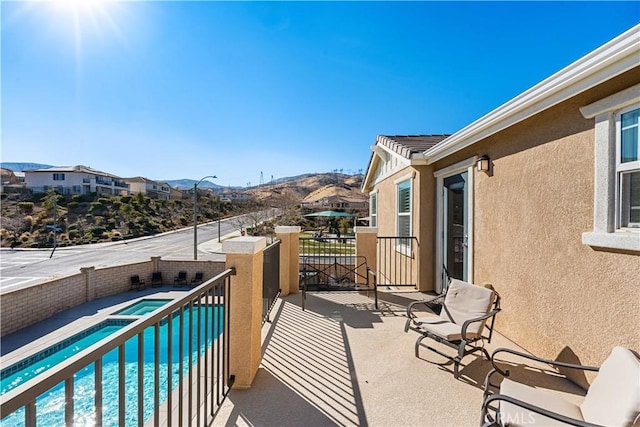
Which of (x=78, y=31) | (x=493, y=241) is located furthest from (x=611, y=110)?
(x=78, y=31)

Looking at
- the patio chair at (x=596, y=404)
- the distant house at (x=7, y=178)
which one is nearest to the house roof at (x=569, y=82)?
the patio chair at (x=596, y=404)

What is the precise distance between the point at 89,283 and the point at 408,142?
46.5 ft

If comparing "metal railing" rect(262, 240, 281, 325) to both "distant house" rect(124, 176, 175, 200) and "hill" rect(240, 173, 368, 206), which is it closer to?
"hill" rect(240, 173, 368, 206)

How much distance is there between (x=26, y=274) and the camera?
722 inches

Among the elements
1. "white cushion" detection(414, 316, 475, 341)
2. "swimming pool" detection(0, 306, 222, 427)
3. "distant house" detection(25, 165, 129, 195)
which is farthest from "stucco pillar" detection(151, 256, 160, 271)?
"distant house" detection(25, 165, 129, 195)

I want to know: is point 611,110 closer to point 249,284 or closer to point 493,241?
point 493,241

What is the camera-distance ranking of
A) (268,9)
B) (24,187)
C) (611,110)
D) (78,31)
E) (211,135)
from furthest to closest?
(24,187)
(211,135)
(268,9)
(78,31)
(611,110)

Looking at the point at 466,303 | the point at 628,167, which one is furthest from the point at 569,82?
the point at 466,303

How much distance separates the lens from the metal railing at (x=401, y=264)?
22.5 ft

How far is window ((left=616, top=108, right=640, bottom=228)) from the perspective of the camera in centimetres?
259

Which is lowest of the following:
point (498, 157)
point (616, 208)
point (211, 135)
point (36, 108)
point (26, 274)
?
point (26, 274)

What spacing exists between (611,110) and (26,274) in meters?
26.0

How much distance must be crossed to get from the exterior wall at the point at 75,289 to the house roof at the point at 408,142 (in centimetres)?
1170

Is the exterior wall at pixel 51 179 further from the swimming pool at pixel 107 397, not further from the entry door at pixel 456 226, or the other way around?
the entry door at pixel 456 226
